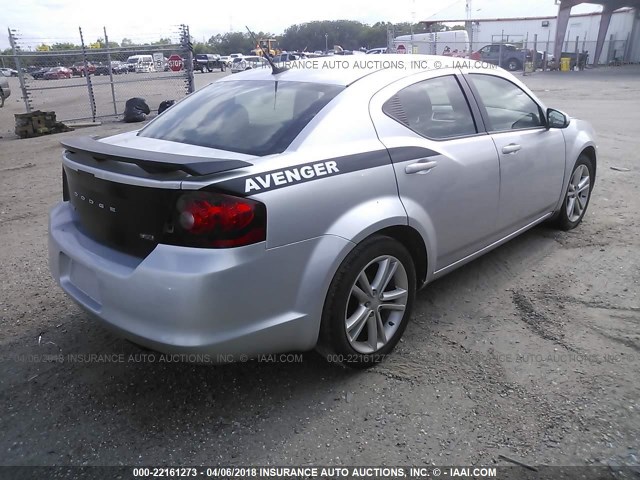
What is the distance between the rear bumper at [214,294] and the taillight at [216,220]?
43 millimetres

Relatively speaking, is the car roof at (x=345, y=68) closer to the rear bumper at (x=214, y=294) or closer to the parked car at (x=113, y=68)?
the rear bumper at (x=214, y=294)

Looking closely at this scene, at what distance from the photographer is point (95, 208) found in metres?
2.56

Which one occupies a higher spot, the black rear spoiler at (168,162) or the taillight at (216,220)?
the black rear spoiler at (168,162)

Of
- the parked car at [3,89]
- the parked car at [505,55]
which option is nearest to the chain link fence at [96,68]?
the parked car at [3,89]

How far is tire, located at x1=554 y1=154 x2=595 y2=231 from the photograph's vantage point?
4656mm

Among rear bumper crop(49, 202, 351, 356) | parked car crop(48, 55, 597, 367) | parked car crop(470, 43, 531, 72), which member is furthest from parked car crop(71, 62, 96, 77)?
parked car crop(470, 43, 531, 72)

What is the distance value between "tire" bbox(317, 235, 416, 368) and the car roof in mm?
1033

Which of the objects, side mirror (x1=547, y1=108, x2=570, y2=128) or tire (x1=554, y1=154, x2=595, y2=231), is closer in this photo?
side mirror (x1=547, y1=108, x2=570, y2=128)

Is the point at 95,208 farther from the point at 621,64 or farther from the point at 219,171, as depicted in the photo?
the point at 621,64

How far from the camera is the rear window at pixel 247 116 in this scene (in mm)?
2678

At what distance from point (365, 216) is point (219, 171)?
81 cm

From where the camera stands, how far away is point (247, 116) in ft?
9.64

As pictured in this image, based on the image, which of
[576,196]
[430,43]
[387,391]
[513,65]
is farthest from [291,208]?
[513,65]

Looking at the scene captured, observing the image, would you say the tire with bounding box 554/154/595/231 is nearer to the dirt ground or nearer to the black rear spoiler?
the dirt ground
